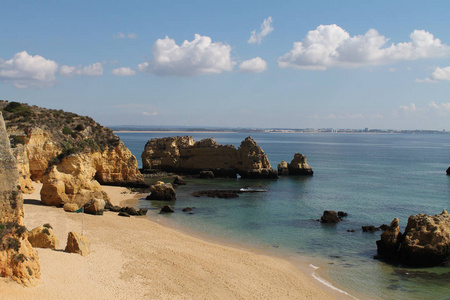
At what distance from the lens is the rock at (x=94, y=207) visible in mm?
32594

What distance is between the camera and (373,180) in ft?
212

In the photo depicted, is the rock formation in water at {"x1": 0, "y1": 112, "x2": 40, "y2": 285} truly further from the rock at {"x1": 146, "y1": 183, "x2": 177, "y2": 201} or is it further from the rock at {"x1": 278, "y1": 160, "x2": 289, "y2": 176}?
the rock at {"x1": 278, "y1": 160, "x2": 289, "y2": 176}

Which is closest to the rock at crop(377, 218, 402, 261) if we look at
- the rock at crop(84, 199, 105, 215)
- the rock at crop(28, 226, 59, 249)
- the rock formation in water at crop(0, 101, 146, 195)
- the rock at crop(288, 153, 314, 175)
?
the rock at crop(28, 226, 59, 249)

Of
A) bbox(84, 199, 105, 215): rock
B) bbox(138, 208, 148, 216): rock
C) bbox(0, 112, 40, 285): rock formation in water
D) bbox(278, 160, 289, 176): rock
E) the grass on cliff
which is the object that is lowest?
bbox(138, 208, 148, 216): rock

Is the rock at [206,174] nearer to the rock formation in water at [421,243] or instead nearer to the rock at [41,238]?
the rock formation in water at [421,243]

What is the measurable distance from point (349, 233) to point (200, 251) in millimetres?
13465

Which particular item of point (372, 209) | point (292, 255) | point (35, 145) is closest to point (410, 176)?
point (372, 209)

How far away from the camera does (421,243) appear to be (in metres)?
24.4

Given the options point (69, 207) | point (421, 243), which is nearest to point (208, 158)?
point (69, 207)

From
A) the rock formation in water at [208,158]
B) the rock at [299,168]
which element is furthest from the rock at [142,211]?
the rock at [299,168]

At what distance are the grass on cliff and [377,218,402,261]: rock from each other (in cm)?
2763

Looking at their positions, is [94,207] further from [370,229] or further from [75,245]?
[370,229]

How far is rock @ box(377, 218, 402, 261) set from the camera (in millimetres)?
25516

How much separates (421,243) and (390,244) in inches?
75.1
